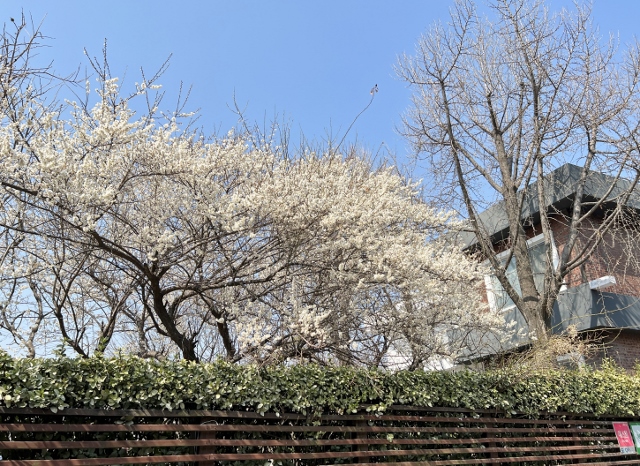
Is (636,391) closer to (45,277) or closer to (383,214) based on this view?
(383,214)

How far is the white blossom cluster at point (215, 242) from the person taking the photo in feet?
15.6

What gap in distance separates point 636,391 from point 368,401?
468 cm

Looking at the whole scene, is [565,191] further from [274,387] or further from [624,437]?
[274,387]

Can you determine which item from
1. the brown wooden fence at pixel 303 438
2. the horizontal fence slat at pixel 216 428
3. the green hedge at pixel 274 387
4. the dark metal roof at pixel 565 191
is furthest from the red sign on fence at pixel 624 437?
the dark metal roof at pixel 565 191

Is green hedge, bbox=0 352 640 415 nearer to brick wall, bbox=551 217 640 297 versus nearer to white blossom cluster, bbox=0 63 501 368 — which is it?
white blossom cluster, bbox=0 63 501 368

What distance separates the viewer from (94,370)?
3.35 metres

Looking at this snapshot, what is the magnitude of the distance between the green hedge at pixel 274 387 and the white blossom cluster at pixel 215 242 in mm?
563

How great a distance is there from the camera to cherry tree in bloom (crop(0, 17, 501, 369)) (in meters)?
4.75

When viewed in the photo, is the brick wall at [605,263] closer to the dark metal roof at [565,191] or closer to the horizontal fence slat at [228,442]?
the dark metal roof at [565,191]

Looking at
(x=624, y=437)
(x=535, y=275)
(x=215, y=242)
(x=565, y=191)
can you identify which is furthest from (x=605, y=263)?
(x=215, y=242)

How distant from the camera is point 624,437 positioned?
6.75 meters

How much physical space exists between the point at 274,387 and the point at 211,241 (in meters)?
1.97

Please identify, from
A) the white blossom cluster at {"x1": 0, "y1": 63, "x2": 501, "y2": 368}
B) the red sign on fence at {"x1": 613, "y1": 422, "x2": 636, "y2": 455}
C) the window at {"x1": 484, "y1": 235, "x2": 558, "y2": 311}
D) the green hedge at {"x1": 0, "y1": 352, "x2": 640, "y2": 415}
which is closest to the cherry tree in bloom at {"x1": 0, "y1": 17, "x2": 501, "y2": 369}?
the white blossom cluster at {"x1": 0, "y1": 63, "x2": 501, "y2": 368}

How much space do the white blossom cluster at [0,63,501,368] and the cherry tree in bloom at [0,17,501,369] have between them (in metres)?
0.02
